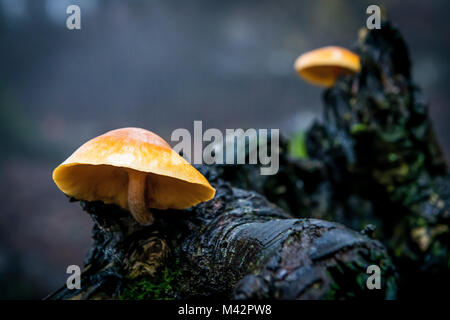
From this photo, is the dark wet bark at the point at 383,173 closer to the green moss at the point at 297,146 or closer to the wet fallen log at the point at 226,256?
the wet fallen log at the point at 226,256

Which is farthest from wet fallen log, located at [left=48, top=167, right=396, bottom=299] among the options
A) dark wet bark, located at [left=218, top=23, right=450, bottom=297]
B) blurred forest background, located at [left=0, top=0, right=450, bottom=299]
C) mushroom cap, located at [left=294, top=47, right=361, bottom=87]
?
blurred forest background, located at [left=0, top=0, right=450, bottom=299]

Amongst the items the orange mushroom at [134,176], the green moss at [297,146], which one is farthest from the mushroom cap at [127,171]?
the green moss at [297,146]

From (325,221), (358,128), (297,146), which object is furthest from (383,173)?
(325,221)

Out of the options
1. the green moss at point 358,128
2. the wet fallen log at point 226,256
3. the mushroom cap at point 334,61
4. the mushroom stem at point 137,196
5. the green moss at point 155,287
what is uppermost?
the mushroom cap at point 334,61

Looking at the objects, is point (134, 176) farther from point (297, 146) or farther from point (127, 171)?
point (297, 146)

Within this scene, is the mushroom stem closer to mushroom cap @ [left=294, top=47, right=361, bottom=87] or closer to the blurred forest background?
mushroom cap @ [left=294, top=47, right=361, bottom=87]
